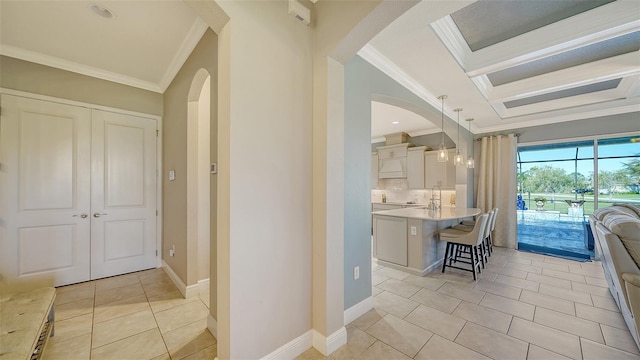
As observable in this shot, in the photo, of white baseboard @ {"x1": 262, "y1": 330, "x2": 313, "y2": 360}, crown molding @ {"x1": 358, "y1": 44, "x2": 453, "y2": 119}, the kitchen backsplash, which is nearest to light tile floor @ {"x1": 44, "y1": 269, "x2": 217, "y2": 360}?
white baseboard @ {"x1": 262, "y1": 330, "x2": 313, "y2": 360}

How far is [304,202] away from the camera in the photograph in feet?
6.20

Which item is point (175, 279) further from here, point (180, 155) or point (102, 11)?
point (102, 11)

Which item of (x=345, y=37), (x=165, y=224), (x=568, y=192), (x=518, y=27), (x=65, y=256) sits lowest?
(x=65, y=256)

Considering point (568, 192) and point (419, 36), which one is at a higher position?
point (419, 36)

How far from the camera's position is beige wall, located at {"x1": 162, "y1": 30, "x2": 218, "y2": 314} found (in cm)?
213

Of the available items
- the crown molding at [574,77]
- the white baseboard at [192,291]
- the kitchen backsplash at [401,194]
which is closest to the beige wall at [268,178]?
the white baseboard at [192,291]

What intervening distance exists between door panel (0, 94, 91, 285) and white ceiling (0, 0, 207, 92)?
1.94 ft

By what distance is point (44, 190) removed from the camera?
2.86 m

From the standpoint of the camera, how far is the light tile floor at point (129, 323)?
6.05 ft

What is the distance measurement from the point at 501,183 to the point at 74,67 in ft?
25.0

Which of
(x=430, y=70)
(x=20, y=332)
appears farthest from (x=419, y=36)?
(x=20, y=332)

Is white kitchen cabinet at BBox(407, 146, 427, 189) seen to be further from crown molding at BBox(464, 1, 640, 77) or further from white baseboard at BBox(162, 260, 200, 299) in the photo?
white baseboard at BBox(162, 260, 200, 299)

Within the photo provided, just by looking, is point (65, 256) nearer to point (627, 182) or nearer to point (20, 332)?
point (20, 332)

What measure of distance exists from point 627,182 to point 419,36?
5.17 m
